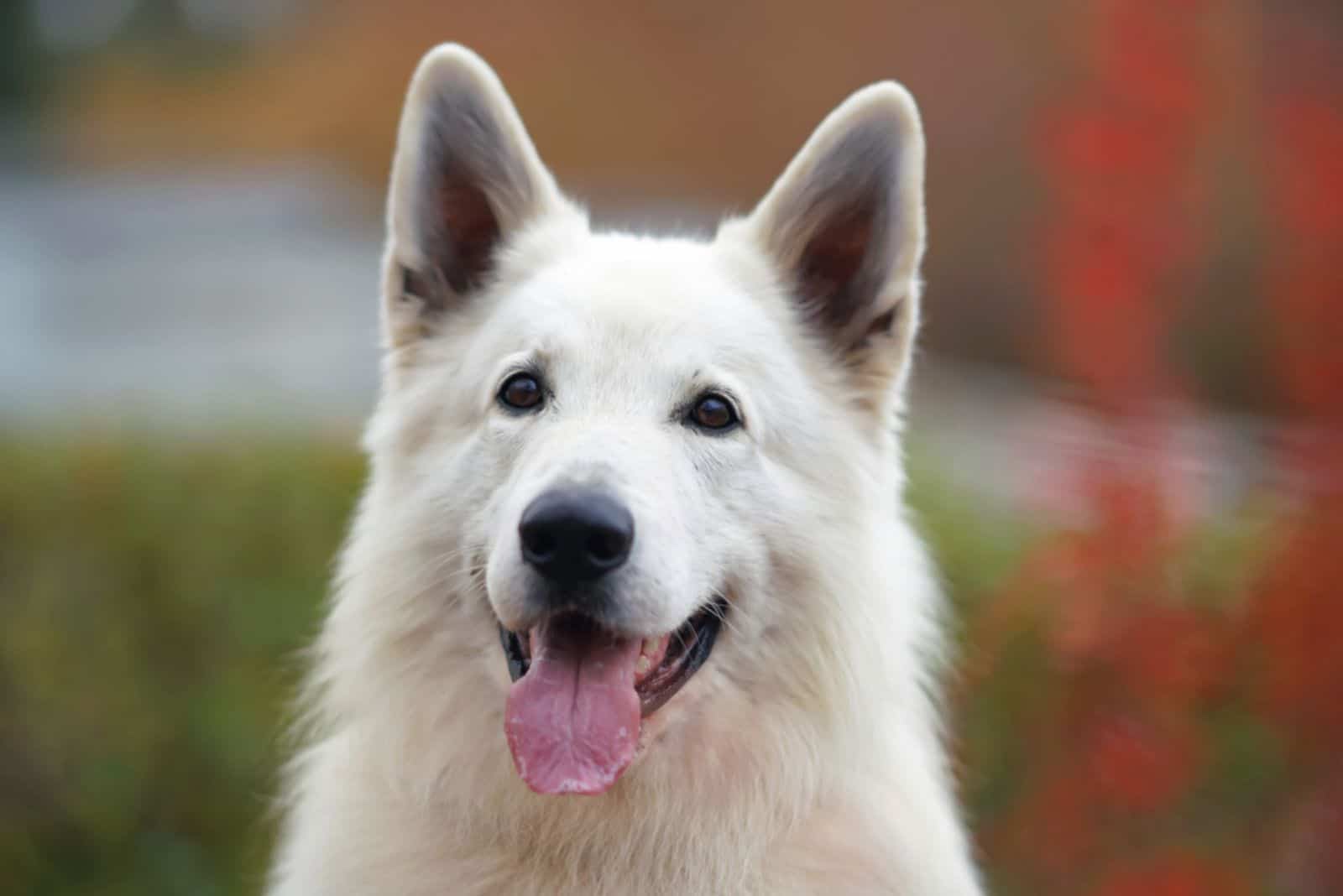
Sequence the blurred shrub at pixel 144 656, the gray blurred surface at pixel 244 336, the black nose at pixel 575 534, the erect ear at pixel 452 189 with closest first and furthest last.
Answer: the black nose at pixel 575 534 → the erect ear at pixel 452 189 → the blurred shrub at pixel 144 656 → the gray blurred surface at pixel 244 336

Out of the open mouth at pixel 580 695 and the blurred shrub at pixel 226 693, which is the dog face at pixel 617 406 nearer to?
the open mouth at pixel 580 695

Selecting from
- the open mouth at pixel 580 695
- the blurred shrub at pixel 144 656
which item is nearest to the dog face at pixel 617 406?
the open mouth at pixel 580 695

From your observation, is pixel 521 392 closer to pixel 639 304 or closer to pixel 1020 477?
pixel 639 304

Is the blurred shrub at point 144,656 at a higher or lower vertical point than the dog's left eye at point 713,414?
lower

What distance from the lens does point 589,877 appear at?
2.79 meters

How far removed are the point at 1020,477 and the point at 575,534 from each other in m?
4.55

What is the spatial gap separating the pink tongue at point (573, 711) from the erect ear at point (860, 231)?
3.33 ft

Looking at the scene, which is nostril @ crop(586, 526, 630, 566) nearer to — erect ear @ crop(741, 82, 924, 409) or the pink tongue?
the pink tongue

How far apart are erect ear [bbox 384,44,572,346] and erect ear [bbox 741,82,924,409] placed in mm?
619

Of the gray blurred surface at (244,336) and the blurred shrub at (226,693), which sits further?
the gray blurred surface at (244,336)

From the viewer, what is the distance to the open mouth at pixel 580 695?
8.54 feet

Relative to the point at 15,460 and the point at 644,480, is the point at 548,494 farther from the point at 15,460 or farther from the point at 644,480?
the point at 15,460

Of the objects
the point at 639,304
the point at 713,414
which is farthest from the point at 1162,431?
the point at 639,304

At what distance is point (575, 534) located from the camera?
8.32 feet
